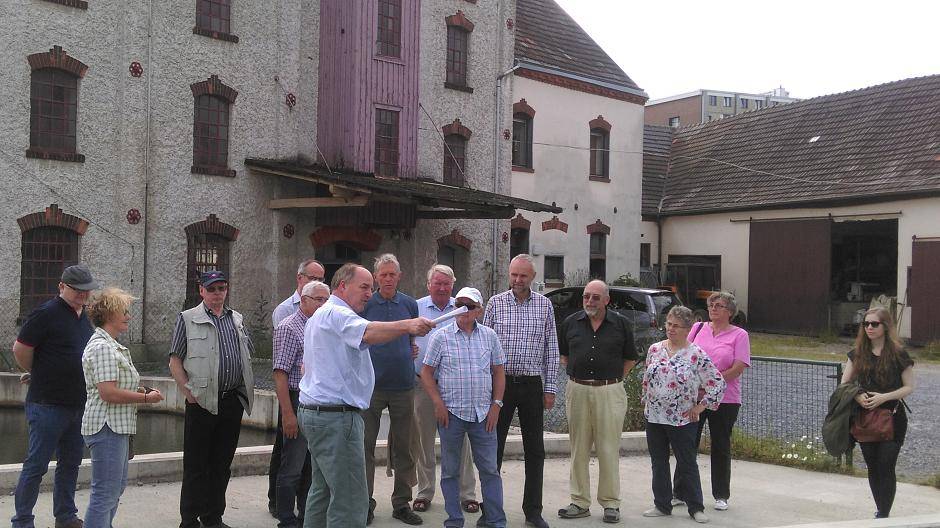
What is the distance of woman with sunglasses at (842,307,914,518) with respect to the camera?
7.03m

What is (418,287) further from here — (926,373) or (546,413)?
(926,373)

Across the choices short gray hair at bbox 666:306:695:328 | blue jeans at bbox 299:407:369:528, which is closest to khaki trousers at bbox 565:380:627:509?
short gray hair at bbox 666:306:695:328

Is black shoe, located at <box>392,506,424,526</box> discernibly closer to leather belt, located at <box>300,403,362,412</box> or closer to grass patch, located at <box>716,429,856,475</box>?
leather belt, located at <box>300,403,362,412</box>

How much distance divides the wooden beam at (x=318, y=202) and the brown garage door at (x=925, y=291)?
15374 mm

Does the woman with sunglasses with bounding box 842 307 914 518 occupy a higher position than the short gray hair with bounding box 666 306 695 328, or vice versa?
the short gray hair with bounding box 666 306 695 328

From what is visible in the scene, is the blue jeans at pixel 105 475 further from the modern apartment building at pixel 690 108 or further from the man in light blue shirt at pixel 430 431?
the modern apartment building at pixel 690 108

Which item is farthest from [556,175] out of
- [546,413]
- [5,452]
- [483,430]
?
[483,430]

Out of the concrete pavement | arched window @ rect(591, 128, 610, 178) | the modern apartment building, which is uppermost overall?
the modern apartment building

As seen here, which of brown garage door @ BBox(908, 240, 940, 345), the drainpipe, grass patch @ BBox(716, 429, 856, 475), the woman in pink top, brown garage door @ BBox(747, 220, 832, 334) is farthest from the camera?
brown garage door @ BBox(747, 220, 832, 334)

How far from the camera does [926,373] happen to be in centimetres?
1933

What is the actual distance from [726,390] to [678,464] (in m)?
0.79

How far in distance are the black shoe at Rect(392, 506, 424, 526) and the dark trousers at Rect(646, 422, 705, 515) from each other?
201 centimetres

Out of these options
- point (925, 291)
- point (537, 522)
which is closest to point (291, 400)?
point (537, 522)

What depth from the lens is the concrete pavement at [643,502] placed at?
705 centimetres
